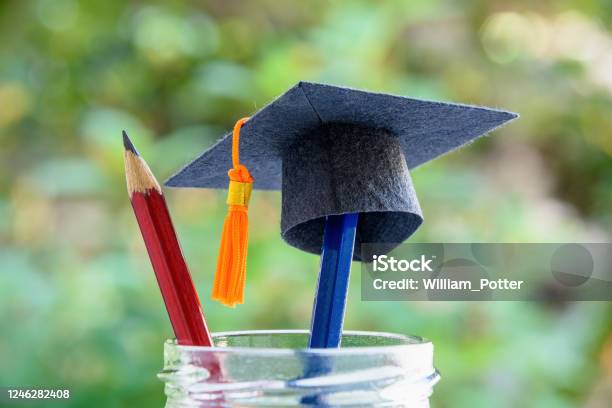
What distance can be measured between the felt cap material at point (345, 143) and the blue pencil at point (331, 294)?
0.01 metres

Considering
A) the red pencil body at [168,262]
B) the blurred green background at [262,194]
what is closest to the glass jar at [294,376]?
the red pencil body at [168,262]

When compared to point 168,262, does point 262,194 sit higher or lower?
higher

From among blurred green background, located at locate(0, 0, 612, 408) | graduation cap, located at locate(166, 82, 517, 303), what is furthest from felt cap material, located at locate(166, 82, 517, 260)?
blurred green background, located at locate(0, 0, 612, 408)

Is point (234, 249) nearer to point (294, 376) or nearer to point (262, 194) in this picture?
point (294, 376)

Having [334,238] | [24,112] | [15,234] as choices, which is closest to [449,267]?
[334,238]

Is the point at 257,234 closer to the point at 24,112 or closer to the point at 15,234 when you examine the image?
the point at 15,234

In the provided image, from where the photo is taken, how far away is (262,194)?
2.99 ft

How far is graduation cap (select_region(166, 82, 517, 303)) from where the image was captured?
269mm

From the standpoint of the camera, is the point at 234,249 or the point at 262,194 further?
the point at 262,194

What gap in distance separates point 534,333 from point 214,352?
787mm

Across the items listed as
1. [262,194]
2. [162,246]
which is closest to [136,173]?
[162,246]

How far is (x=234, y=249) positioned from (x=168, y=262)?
2.2 inches

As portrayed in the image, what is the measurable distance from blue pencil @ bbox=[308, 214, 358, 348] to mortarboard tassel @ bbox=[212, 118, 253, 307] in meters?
0.05

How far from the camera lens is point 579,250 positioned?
32.3 inches
